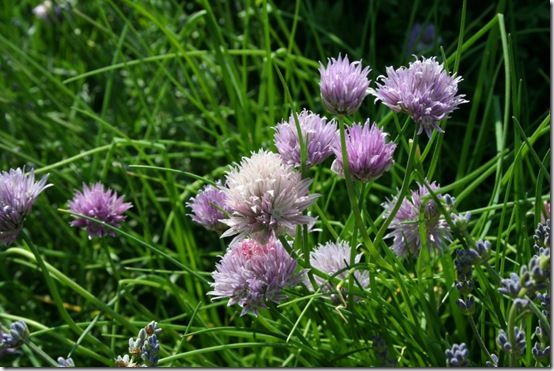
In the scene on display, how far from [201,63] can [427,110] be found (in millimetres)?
1219

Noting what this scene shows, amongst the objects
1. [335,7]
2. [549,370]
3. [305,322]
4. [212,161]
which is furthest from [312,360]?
[335,7]

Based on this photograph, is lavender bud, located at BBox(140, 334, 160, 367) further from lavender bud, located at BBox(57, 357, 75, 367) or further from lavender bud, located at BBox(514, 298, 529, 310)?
lavender bud, located at BBox(514, 298, 529, 310)

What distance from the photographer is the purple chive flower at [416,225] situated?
100 centimetres

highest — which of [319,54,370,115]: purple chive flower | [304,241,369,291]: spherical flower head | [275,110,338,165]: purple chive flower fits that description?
[319,54,370,115]: purple chive flower

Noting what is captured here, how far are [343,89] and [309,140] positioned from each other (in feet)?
0.25

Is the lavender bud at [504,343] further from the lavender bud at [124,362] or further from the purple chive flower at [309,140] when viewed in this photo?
the lavender bud at [124,362]

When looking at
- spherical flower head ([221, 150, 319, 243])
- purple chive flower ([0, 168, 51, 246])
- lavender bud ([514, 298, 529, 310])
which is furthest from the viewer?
purple chive flower ([0, 168, 51, 246])

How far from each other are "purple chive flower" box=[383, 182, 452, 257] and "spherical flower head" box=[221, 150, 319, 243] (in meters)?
0.17

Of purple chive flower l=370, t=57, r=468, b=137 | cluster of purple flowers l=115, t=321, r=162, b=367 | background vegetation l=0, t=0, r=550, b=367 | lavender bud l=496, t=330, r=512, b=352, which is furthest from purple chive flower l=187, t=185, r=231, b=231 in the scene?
lavender bud l=496, t=330, r=512, b=352

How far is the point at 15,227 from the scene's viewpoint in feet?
3.26

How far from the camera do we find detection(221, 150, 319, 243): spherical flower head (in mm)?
869

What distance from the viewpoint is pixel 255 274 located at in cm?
92

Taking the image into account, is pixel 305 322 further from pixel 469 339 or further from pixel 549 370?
pixel 549 370

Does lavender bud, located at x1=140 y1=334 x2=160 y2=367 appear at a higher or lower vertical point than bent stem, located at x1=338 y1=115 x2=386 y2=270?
lower
